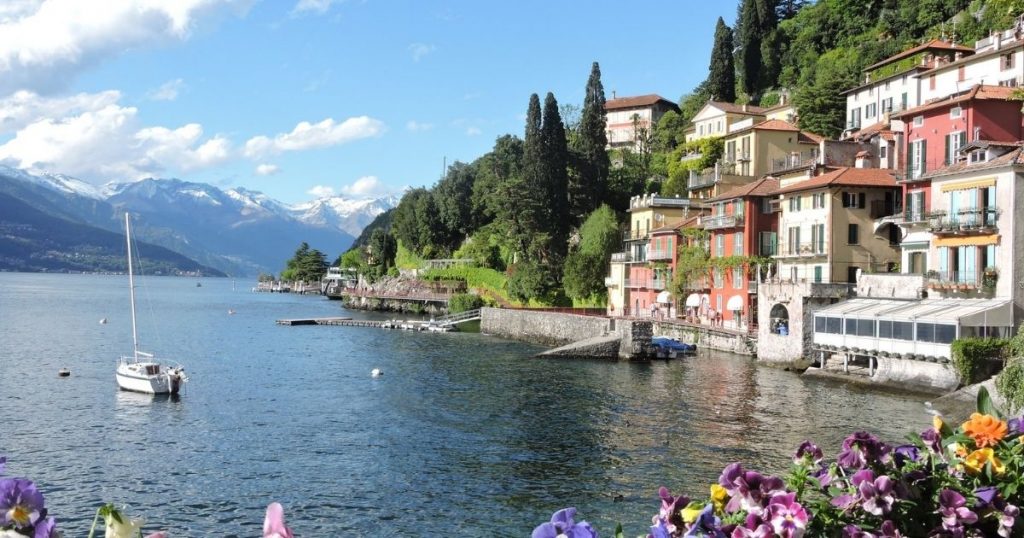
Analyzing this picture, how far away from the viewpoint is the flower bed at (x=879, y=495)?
5074 millimetres

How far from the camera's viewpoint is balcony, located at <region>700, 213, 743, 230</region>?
6431 centimetres

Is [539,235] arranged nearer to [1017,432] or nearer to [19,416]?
[19,416]

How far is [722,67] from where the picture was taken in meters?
105

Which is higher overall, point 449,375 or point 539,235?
point 539,235

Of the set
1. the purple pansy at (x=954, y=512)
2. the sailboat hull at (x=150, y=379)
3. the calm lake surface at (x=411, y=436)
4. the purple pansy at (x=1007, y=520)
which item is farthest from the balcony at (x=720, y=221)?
the purple pansy at (x=954, y=512)

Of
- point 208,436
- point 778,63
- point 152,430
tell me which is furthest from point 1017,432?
point 778,63

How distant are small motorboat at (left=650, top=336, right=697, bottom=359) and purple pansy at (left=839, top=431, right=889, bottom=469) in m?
53.0

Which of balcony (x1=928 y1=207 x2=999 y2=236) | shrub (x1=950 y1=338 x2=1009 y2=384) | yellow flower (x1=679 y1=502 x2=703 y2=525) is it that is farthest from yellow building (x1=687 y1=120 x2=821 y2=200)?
yellow flower (x1=679 y1=502 x2=703 y2=525)

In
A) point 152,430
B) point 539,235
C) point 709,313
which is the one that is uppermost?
point 539,235

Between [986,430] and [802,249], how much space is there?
2150 inches

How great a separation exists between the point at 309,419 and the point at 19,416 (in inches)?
502

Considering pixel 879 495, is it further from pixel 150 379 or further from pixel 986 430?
pixel 150 379

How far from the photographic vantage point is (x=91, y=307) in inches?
5290

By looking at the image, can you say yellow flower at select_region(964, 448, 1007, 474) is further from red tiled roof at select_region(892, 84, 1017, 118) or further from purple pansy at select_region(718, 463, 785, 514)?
red tiled roof at select_region(892, 84, 1017, 118)
